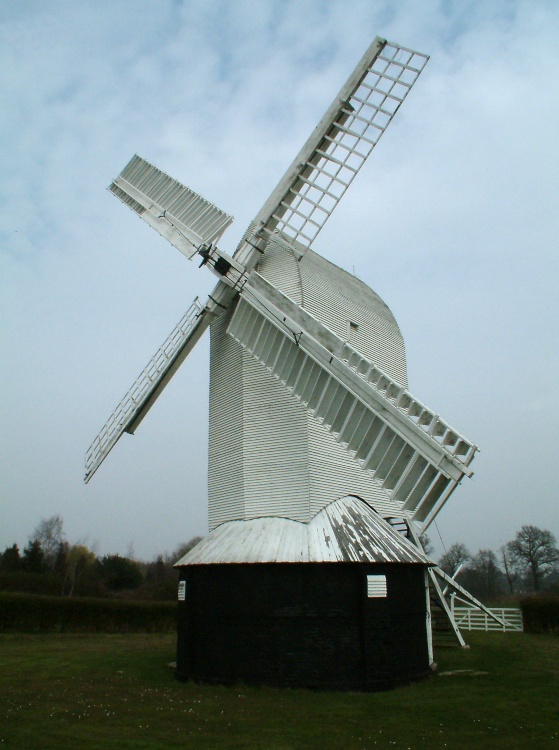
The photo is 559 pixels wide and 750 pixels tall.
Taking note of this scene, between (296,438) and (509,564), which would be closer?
(296,438)

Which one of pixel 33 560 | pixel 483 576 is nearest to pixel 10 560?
pixel 33 560

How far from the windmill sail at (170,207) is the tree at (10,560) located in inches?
1421

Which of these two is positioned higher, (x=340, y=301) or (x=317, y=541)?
(x=340, y=301)

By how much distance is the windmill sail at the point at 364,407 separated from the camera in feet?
30.4

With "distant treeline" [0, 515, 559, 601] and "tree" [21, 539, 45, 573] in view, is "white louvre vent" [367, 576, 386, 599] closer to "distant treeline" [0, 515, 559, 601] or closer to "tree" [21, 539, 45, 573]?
"distant treeline" [0, 515, 559, 601]

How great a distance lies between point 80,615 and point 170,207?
21.0 m

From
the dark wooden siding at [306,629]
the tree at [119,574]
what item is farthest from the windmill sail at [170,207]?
the tree at [119,574]

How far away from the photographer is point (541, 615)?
24.8m

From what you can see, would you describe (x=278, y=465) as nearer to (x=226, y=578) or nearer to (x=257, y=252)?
(x=226, y=578)

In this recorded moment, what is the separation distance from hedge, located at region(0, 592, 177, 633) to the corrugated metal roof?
53.3 feet

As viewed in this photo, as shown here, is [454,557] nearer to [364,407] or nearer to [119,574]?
[119,574]

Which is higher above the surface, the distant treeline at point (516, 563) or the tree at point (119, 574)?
the distant treeline at point (516, 563)

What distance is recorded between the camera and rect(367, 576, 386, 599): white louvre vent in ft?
38.4

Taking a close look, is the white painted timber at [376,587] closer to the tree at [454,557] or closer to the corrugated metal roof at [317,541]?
the corrugated metal roof at [317,541]
